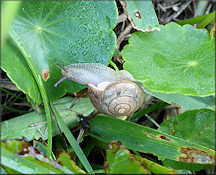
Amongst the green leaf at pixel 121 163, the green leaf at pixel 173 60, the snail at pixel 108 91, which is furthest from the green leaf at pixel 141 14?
the green leaf at pixel 121 163

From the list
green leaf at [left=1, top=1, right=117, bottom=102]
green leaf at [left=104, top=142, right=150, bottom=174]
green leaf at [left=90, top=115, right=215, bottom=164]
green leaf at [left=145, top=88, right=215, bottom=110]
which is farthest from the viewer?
green leaf at [left=145, top=88, right=215, bottom=110]

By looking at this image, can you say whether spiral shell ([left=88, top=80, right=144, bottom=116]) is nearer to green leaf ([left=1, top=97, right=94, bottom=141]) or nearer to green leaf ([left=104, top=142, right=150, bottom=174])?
green leaf ([left=1, top=97, right=94, bottom=141])

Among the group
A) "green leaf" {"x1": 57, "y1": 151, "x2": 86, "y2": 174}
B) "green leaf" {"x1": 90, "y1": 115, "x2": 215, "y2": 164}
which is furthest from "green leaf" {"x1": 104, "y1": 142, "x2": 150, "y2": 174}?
"green leaf" {"x1": 90, "y1": 115, "x2": 215, "y2": 164}

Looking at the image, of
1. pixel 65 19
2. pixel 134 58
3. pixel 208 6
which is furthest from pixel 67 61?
pixel 208 6

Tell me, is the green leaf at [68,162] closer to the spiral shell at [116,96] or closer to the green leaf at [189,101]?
the spiral shell at [116,96]

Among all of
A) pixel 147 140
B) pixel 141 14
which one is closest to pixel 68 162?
pixel 147 140

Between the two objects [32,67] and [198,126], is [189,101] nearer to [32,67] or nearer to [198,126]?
[198,126]
